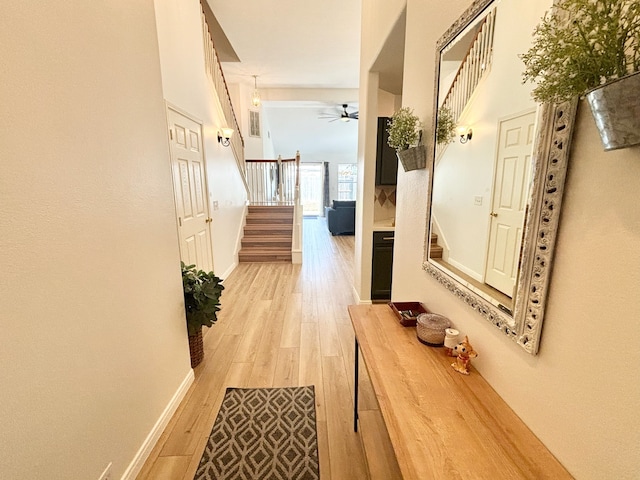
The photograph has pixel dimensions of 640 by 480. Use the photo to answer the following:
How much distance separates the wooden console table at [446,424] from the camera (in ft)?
2.46

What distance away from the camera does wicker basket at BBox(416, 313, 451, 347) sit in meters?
1.26

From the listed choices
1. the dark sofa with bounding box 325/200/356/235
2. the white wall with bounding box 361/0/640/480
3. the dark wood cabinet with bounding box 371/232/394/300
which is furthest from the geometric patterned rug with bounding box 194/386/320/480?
the dark sofa with bounding box 325/200/356/235

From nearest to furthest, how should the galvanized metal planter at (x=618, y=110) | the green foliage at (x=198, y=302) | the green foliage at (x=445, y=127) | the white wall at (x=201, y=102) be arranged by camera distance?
1. the galvanized metal planter at (x=618, y=110)
2. the green foliage at (x=445, y=127)
3. the green foliage at (x=198, y=302)
4. the white wall at (x=201, y=102)

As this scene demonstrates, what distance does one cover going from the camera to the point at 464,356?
1.11m

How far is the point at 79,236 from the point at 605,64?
1.61 metres

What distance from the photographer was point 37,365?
95cm

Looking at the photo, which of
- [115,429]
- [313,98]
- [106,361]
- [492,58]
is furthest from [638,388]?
[313,98]

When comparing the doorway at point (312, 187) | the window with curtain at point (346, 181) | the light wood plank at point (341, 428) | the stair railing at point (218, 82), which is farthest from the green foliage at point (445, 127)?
the window with curtain at point (346, 181)

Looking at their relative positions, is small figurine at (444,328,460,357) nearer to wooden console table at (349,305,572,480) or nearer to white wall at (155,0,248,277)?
wooden console table at (349,305,572,480)

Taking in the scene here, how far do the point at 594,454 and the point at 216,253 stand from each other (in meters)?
4.20

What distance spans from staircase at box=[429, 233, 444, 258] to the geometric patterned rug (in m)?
1.26

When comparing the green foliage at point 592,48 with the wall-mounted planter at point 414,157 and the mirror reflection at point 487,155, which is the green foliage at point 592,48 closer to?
the mirror reflection at point 487,155

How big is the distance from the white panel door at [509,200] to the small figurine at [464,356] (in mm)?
263

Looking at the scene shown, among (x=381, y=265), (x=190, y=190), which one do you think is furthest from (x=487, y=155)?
(x=190, y=190)
